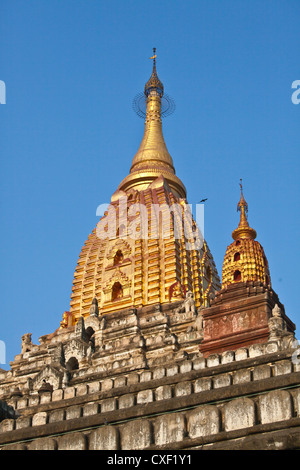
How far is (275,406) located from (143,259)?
29.5m

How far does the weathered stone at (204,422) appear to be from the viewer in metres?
13.3

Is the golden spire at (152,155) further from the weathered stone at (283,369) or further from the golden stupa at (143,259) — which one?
the weathered stone at (283,369)

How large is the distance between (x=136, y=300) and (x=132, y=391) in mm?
21163

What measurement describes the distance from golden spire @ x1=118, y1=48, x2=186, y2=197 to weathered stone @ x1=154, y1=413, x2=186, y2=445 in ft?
116

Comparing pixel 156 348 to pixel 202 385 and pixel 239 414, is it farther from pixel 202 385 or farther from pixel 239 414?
pixel 239 414

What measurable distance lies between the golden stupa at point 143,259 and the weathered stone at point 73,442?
2556cm

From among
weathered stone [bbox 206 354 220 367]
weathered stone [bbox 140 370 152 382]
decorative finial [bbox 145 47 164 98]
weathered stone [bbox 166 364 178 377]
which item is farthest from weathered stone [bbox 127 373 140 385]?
decorative finial [bbox 145 47 164 98]

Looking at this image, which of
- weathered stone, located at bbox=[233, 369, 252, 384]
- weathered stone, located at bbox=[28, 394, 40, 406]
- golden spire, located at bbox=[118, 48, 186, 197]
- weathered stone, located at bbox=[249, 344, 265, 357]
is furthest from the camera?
golden spire, located at bbox=[118, 48, 186, 197]

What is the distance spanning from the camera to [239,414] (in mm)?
13180

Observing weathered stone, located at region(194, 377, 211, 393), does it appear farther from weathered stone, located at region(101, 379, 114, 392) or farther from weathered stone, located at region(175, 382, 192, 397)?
weathered stone, located at region(101, 379, 114, 392)

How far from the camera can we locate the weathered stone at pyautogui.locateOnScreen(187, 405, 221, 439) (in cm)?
1328
